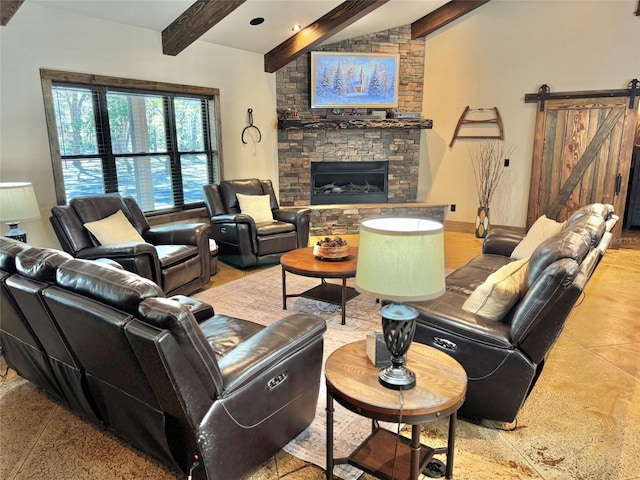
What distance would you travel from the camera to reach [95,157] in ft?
15.2

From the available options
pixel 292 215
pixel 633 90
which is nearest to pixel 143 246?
pixel 292 215

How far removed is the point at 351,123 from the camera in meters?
6.68

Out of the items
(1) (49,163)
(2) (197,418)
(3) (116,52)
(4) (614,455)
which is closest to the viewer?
(2) (197,418)

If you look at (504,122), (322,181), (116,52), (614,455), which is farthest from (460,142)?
(614,455)

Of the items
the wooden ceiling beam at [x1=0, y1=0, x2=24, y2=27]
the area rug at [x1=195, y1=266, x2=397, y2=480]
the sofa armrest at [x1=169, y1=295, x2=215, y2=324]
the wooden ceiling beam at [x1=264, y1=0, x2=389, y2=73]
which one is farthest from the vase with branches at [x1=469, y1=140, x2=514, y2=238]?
the wooden ceiling beam at [x1=0, y1=0, x2=24, y2=27]

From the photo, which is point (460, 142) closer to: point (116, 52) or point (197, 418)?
point (116, 52)

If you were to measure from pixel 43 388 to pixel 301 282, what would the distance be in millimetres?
2529

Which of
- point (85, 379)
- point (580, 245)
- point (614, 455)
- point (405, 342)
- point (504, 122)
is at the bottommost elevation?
point (614, 455)

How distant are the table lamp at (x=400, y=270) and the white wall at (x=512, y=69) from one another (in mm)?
5552

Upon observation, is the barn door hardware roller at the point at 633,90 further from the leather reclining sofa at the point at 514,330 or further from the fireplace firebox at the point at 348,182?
the leather reclining sofa at the point at 514,330

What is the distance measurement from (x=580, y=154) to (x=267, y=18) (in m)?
4.52

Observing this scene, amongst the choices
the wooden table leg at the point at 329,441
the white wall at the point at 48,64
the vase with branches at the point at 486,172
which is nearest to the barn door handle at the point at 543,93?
the vase with branches at the point at 486,172

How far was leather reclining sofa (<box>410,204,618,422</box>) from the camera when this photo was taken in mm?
2000

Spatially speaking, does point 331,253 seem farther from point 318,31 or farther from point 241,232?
point 318,31
